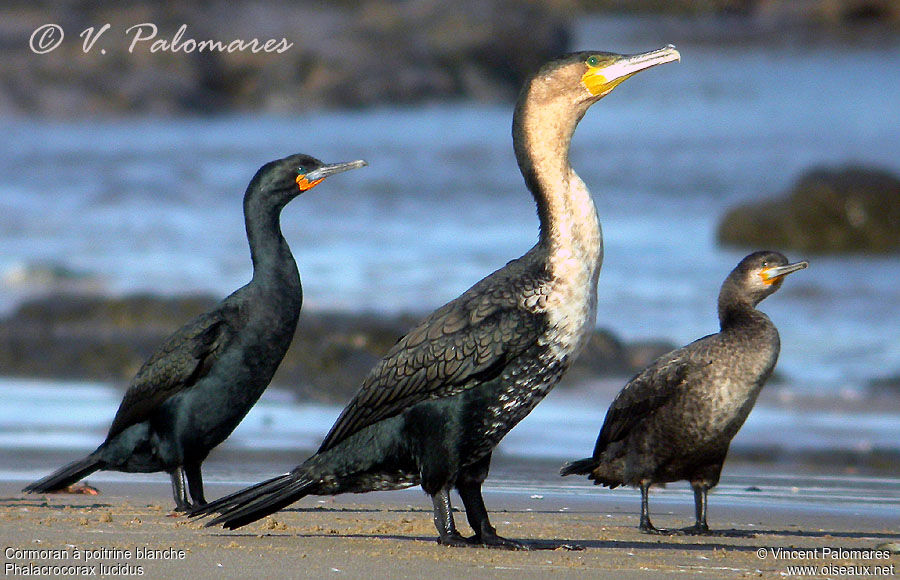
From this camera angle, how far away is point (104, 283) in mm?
16656

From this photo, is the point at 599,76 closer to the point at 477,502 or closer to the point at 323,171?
the point at 477,502

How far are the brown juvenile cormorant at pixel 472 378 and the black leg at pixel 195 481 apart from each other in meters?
0.96

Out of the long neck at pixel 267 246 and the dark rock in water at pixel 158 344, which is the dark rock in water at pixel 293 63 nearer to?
the dark rock in water at pixel 158 344

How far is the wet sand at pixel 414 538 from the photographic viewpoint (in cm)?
519

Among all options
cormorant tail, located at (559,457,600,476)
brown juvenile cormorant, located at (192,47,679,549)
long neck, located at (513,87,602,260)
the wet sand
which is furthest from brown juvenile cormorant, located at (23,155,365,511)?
long neck, located at (513,87,602,260)

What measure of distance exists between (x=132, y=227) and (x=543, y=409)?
466 inches

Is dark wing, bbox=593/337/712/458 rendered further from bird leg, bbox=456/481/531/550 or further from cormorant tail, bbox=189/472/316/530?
cormorant tail, bbox=189/472/316/530

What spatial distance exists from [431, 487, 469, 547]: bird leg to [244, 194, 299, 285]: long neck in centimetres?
163

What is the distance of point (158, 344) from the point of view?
12641mm

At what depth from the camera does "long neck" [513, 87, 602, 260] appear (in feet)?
18.5

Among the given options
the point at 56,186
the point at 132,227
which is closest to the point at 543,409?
the point at 132,227

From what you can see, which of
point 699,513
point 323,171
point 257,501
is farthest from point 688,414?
point 323,171

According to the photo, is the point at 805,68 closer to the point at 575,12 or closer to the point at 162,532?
the point at 575,12

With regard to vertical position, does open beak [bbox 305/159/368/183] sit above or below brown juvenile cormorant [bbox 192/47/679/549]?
above
